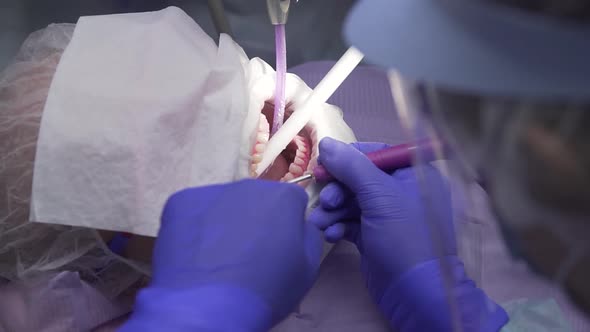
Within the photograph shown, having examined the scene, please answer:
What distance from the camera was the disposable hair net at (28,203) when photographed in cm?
90

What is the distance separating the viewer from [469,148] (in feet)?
1.54

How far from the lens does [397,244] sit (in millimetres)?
921

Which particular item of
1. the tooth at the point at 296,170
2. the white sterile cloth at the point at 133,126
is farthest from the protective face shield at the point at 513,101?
the tooth at the point at 296,170

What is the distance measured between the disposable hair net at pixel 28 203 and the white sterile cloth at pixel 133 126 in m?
0.09

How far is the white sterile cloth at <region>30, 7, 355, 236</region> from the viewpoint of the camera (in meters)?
0.84

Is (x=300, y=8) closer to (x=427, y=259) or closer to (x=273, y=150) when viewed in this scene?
(x=273, y=150)

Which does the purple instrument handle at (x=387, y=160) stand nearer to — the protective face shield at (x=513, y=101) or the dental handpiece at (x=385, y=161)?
the dental handpiece at (x=385, y=161)

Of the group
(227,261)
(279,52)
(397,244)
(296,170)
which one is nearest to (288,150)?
(296,170)

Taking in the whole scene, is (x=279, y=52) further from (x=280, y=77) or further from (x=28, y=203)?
(x=28, y=203)

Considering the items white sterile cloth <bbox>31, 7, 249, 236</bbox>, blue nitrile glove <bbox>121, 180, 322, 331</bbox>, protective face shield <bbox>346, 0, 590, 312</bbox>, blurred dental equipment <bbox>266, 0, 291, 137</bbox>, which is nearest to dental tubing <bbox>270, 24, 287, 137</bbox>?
blurred dental equipment <bbox>266, 0, 291, 137</bbox>

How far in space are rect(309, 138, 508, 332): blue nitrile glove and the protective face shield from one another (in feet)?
1.20

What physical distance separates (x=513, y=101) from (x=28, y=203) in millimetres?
796

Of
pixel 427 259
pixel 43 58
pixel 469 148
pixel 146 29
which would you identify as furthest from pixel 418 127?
pixel 43 58

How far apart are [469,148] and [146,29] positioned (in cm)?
65
